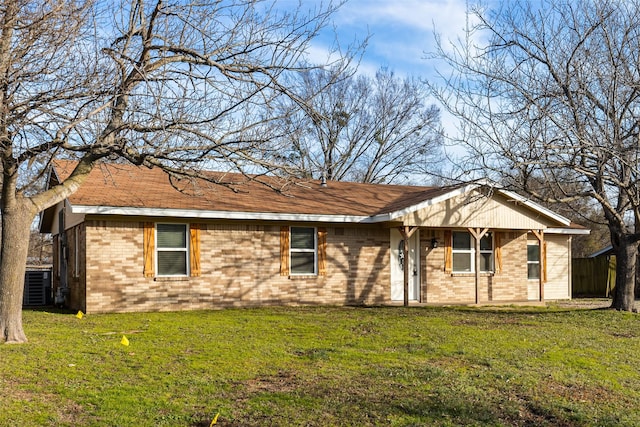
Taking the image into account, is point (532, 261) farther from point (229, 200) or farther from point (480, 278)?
point (229, 200)

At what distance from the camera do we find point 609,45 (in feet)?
42.0

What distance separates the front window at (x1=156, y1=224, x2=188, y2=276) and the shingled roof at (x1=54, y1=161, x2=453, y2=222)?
67 centimetres

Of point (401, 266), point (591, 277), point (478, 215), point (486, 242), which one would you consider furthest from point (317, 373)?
point (591, 277)

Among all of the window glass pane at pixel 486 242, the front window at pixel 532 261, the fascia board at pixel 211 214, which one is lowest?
the front window at pixel 532 261

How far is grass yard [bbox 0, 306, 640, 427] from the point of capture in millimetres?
6551

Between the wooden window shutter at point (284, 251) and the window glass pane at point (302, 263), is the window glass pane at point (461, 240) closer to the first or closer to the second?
the window glass pane at point (302, 263)

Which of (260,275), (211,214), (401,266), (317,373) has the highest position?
(211,214)

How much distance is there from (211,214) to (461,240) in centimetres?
775

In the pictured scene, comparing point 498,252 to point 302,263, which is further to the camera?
point 498,252

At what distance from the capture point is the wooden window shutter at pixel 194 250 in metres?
15.8

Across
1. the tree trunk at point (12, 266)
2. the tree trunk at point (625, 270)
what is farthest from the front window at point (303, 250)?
the tree trunk at point (12, 266)

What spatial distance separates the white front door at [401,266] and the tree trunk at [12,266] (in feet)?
35.2

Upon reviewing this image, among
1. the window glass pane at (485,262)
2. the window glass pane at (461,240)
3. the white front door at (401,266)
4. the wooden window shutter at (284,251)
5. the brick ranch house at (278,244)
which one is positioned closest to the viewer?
the brick ranch house at (278,244)

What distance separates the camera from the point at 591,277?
2739 centimetres
